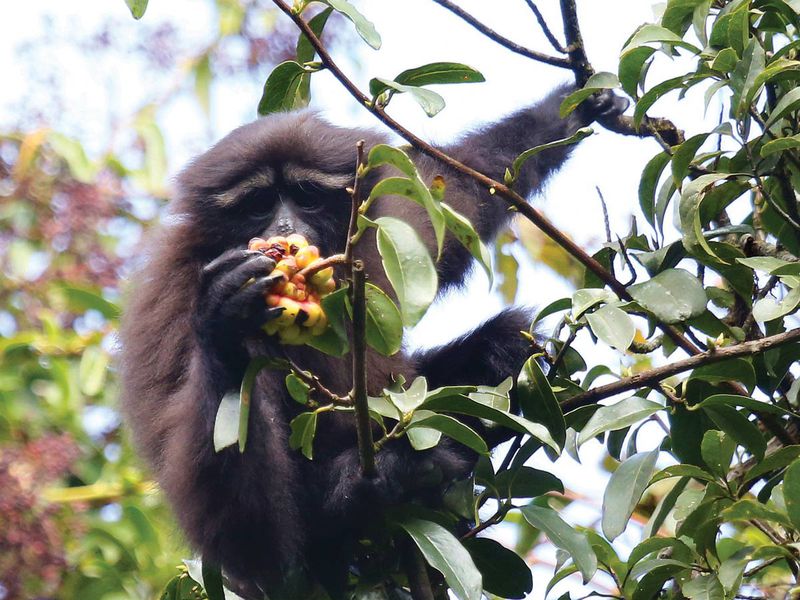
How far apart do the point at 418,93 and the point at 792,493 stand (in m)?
1.16

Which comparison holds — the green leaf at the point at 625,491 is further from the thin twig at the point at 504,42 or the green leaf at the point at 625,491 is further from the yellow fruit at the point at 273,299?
the thin twig at the point at 504,42

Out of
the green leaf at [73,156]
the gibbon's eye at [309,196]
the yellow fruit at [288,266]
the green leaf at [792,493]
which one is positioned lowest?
the green leaf at [792,493]

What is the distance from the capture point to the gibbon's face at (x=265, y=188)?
374 centimetres

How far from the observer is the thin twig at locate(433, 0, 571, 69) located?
9.57ft

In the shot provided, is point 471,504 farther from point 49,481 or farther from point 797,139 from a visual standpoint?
point 49,481

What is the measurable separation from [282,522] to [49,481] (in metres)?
2.70

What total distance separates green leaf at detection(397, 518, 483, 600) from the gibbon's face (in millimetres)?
1528

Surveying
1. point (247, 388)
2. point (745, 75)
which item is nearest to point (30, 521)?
point (247, 388)

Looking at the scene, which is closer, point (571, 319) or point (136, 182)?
point (571, 319)

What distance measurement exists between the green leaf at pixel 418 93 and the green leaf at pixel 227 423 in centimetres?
76

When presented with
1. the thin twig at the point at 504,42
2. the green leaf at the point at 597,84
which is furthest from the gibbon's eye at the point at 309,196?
the green leaf at the point at 597,84

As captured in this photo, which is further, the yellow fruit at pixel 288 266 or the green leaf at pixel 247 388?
the yellow fruit at pixel 288 266

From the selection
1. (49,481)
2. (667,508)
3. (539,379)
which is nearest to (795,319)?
(667,508)

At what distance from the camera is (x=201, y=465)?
2.97 metres
